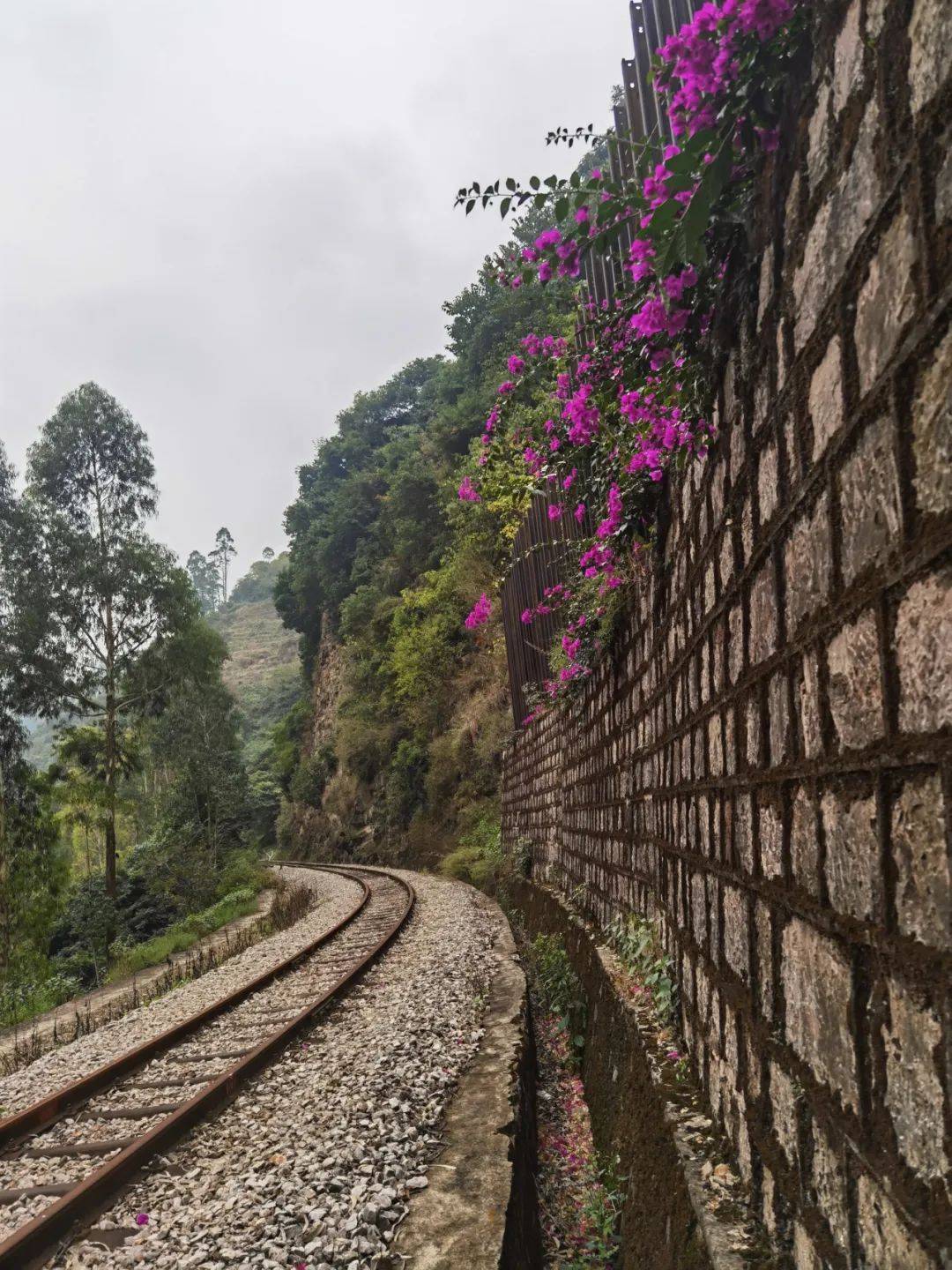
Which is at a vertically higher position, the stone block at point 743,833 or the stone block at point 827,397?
the stone block at point 827,397

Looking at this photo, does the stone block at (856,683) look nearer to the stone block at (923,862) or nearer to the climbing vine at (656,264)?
the stone block at (923,862)

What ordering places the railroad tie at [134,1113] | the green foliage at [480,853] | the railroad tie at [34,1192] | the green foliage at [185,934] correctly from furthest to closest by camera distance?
1. the green foliage at [480,853]
2. the green foliage at [185,934]
3. the railroad tie at [134,1113]
4. the railroad tie at [34,1192]

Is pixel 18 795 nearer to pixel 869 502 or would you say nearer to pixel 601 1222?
pixel 601 1222

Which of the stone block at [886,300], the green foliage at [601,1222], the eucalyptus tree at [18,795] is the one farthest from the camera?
the eucalyptus tree at [18,795]

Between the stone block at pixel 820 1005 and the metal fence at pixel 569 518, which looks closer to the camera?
the stone block at pixel 820 1005

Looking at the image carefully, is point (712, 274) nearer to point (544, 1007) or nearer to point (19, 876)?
point (544, 1007)

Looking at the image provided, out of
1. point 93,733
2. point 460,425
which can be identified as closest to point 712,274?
point 93,733

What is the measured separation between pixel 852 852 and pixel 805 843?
28cm

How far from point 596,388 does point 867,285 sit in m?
2.10

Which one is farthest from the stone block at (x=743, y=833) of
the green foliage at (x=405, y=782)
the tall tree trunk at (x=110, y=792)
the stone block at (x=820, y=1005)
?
the green foliage at (x=405, y=782)

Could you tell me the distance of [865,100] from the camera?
141 centimetres

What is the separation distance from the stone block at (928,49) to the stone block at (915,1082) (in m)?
1.31

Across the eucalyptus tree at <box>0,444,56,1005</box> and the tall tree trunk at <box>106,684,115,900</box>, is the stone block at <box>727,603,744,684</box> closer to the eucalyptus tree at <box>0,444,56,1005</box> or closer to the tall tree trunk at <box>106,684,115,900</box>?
the eucalyptus tree at <box>0,444,56,1005</box>

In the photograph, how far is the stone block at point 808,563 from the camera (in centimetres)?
158
